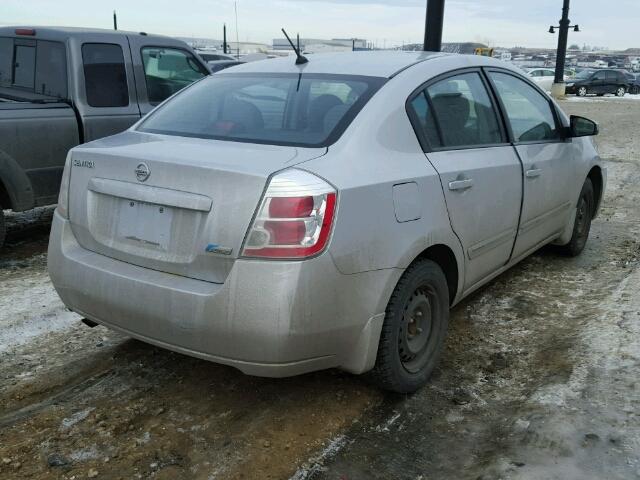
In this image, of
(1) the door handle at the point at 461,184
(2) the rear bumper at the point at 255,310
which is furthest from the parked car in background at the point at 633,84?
(2) the rear bumper at the point at 255,310

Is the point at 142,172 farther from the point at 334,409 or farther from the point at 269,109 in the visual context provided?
the point at 334,409

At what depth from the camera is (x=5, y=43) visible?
20.1ft

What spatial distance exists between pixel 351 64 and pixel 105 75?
129 inches

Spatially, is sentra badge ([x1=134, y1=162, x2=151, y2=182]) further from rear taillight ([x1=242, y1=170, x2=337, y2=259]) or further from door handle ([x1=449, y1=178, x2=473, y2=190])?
door handle ([x1=449, y1=178, x2=473, y2=190])

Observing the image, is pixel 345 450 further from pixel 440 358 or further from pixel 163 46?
pixel 163 46

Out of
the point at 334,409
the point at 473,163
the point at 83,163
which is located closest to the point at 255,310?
the point at 334,409

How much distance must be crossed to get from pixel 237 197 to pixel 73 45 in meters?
4.01

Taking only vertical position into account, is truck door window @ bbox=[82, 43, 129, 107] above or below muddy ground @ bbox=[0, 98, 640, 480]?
above

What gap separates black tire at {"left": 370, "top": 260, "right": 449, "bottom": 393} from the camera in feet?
9.71

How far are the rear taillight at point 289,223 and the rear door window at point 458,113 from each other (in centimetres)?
100

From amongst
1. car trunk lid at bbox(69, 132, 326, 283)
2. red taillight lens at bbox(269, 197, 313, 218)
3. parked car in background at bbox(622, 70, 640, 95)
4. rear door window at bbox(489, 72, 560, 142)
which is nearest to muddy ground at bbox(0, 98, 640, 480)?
car trunk lid at bbox(69, 132, 326, 283)

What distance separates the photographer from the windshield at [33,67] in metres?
5.78

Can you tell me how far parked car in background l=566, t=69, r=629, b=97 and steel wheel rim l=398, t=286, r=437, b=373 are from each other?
34847 mm

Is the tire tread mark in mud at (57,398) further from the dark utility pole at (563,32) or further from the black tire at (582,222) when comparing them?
the dark utility pole at (563,32)
